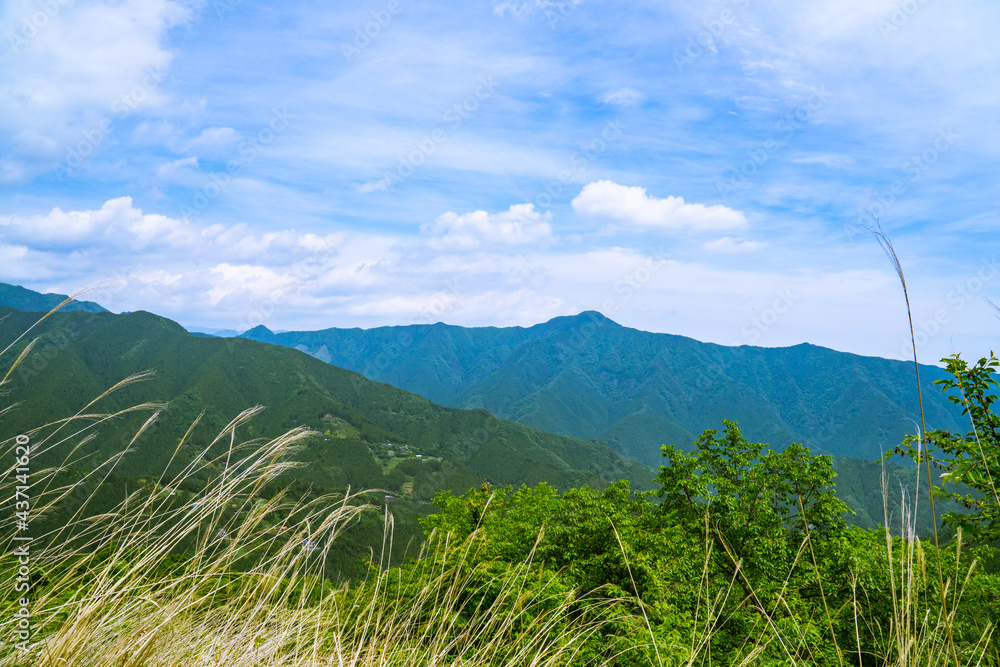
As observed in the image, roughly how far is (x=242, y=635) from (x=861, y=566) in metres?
13.7

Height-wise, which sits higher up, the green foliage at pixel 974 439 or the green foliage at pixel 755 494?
the green foliage at pixel 974 439

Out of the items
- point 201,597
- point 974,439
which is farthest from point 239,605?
point 974,439

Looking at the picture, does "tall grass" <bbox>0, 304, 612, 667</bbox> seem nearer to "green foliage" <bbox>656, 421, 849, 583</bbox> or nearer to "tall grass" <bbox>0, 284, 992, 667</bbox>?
"tall grass" <bbox>0, 284, 992, 667</bbox>

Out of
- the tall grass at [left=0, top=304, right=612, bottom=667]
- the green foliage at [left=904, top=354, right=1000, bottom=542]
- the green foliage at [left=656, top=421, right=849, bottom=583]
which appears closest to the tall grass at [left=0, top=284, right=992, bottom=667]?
the tall grass at [left=0, top=304, right=612, bottom=667]

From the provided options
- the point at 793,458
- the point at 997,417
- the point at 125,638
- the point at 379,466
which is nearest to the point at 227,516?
the point at 125,638

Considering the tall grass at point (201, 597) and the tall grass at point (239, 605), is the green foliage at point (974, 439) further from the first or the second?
the tall grass at point (201, 597)
